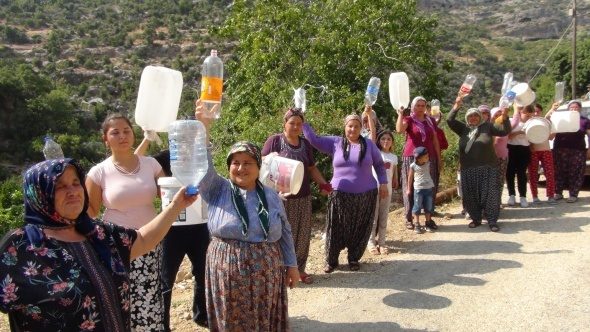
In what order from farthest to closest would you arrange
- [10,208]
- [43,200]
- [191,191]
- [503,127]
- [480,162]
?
[10,208] → [480,162] → [503,127] → [191,191] → [43,200]

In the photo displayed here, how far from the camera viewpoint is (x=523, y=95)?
747 centimetres

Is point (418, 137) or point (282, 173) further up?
point (418, 137)

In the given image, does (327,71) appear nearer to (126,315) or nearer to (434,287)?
(434,287)

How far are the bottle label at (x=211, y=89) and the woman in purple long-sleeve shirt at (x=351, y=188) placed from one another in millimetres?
1834

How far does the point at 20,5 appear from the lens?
68062mm

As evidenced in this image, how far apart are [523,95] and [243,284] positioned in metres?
5.80

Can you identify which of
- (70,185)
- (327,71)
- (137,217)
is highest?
(327,71)

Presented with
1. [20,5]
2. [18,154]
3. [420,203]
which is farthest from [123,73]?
[420,203]

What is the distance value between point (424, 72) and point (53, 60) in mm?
47613

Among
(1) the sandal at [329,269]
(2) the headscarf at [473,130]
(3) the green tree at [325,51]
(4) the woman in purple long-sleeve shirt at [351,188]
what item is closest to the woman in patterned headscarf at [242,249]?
(4) the woman in purple long-sleeve shirt at [351,188]

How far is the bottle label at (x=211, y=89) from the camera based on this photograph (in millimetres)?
3260

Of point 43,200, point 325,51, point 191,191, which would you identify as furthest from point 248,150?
point 325,51

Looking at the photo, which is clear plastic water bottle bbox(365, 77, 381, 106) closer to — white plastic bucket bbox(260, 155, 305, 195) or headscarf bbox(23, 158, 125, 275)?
white plastic bucket bbox(260, 155, 305, 195)

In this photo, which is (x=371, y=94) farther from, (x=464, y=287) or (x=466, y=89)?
(x=464, y=287)
